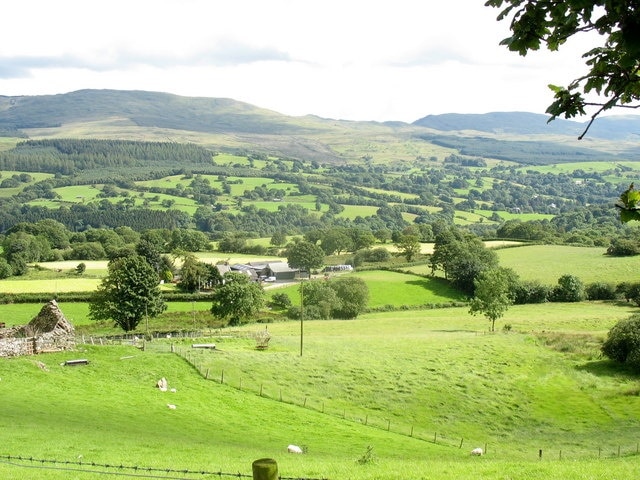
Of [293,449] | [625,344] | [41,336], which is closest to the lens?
[293,449]

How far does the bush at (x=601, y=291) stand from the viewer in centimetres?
10812

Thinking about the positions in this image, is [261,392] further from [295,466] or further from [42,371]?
[295,466]

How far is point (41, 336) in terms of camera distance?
162 feet

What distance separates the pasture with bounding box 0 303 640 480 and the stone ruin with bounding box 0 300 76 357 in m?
1.30

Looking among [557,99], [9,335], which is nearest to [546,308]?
[9,335]

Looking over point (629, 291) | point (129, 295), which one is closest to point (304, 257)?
point (629, 291)

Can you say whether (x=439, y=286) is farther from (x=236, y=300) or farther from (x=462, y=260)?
(x=236, y=300)

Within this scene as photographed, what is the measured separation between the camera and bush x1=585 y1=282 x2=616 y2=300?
10812cm

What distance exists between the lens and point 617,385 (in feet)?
177

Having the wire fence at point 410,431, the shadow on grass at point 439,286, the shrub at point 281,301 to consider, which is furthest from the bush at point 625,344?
the shrub at point 281,301

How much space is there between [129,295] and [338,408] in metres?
37.4

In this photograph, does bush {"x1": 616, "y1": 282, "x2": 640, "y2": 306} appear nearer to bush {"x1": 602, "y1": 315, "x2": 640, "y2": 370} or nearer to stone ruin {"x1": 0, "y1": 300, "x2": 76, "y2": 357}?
bush {"x1": 602, "y1": 315, "x2": 640, "y2": 370}

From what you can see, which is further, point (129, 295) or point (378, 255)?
point (378, 255)

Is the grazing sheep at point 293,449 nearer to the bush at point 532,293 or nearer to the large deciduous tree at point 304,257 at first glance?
the bush at point 532,293
